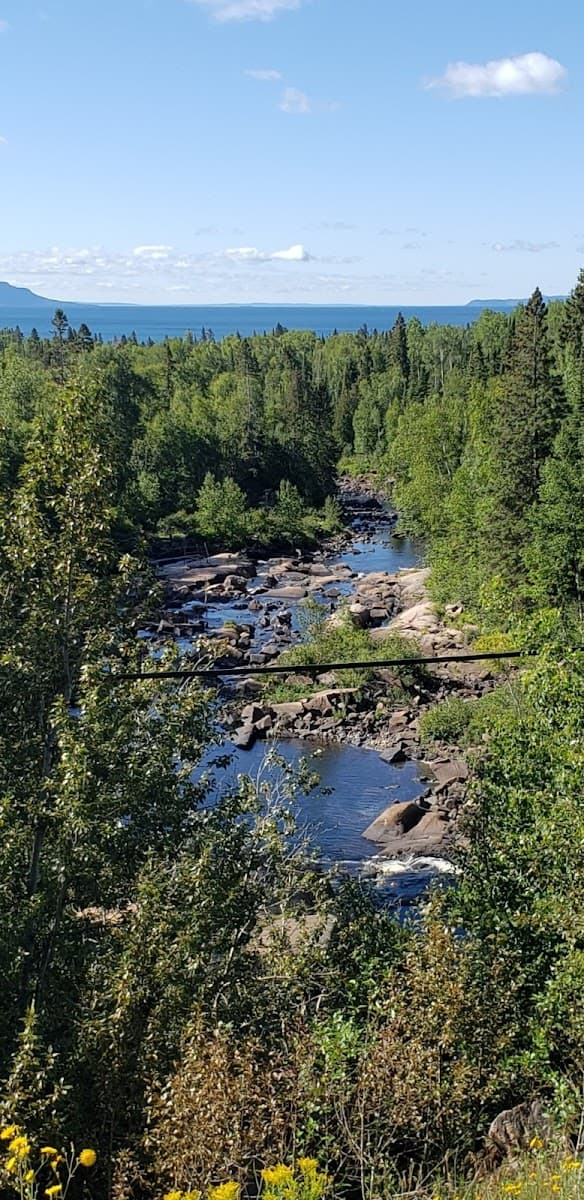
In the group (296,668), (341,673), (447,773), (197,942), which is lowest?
(447,773)

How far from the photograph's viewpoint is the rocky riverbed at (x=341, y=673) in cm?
2497

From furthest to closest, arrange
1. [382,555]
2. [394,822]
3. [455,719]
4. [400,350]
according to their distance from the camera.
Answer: [400,350]
[382,555]
[455,719]
[394,822]

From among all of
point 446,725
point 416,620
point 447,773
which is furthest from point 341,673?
point 447,773

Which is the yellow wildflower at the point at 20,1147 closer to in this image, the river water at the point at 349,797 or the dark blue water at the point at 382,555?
the river water at the point at 349,797

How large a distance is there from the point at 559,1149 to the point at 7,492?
6.78m

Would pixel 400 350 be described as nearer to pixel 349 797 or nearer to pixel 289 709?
pixel 289 709

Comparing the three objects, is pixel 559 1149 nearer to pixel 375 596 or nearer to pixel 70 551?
pixel 70 551

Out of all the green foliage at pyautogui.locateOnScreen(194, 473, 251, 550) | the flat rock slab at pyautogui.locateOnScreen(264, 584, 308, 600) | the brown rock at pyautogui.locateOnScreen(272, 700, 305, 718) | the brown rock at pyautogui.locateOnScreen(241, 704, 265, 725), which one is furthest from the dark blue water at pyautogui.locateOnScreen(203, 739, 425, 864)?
the green foliage at pyautogui.locateOnScreen(194, 473, 251, 550)

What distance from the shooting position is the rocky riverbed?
81.9 ft

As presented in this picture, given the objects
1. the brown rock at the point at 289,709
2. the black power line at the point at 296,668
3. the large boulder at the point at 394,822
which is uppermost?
the black power line at the point at 296,668

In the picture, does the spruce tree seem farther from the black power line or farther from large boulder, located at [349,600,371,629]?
the black power line

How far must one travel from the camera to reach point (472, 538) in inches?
1837

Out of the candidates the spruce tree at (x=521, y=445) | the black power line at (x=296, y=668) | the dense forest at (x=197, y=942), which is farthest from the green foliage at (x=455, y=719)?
the black power line at (x=296, y=668)

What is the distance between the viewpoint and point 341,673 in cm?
3612
